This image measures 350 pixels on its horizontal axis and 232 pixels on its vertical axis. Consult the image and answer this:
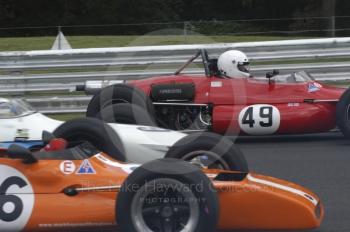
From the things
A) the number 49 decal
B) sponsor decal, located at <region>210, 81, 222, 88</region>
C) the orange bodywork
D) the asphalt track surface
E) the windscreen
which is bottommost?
the asphalt track surface

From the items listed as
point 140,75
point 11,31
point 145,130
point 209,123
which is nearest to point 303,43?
point 140,75

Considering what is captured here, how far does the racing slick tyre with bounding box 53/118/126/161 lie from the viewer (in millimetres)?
5852

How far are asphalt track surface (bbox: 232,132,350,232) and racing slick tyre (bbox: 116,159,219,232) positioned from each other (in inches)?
44.1

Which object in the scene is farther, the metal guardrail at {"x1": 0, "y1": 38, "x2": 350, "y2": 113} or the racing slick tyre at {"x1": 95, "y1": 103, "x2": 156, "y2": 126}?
the metal guardrail at {"x1": 0, "y1": 38, "x2": 350, "y2": 113}

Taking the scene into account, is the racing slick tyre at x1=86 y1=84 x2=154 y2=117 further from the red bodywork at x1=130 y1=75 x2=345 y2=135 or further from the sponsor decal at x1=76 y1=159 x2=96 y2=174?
the sponsor decal at x1=76 y1=159 x2=96 y2=174

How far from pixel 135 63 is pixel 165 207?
782 cm

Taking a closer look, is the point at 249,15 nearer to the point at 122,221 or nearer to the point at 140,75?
the point at 140,75

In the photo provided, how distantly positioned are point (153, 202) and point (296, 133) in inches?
192

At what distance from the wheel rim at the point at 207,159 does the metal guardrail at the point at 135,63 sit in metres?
6.48

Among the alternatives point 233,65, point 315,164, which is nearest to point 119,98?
point 233,65

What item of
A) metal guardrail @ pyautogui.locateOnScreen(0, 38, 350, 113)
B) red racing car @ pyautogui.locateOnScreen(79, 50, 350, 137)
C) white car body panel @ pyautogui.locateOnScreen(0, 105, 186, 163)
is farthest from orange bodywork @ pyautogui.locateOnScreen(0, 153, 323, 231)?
metal guardrail @ pyautogui.locateOnScreen(0, 38, 350, 113)

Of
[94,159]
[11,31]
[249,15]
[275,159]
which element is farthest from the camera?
[249,15]

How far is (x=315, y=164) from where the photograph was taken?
7.65 m

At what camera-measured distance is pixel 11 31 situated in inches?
1164
